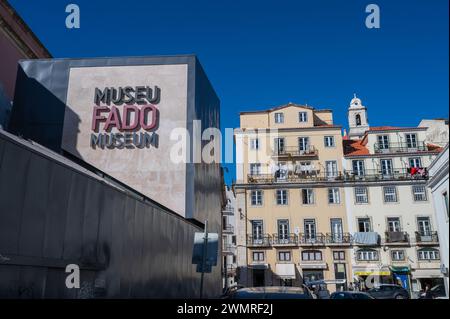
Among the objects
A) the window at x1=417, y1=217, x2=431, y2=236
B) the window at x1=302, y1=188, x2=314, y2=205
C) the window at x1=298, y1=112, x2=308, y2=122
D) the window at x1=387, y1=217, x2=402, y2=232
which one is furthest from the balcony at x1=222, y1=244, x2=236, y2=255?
the window at x1=417, y1=217, x2=431, y2=236

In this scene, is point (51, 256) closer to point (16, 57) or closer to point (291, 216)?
point (16, 57)

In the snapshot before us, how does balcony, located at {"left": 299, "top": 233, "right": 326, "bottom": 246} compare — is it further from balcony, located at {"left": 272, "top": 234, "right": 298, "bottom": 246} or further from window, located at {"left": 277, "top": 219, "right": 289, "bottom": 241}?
window, located at {"left": 277, "top": 219, "right": 289, "bottom": 241}

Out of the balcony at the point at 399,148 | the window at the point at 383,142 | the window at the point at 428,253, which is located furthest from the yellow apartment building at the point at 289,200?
the window at the point at 428,253

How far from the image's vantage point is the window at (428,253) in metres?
48.4

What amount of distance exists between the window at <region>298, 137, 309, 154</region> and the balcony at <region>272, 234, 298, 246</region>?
11.2 metres

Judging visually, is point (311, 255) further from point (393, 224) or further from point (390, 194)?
point (390, 194)

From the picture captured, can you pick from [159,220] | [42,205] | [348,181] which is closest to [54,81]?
[159,220]

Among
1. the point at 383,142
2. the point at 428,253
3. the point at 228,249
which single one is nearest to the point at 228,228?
the point at 228,249

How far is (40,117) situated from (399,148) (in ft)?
146

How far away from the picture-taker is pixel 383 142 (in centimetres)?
5462

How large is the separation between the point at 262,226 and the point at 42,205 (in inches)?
1797

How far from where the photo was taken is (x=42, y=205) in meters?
8.09

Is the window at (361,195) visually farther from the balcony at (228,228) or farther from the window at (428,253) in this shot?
the balcony at (228,228)

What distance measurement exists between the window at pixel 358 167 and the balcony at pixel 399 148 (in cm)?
260
